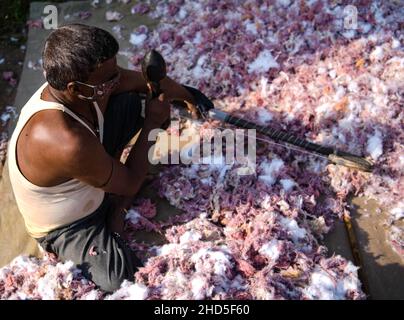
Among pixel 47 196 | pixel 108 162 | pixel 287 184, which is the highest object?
pixel 108 162

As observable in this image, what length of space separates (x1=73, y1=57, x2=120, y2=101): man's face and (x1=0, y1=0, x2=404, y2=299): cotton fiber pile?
1.01 meters

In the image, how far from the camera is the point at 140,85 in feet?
9.75

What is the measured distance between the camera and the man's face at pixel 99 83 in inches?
81.9

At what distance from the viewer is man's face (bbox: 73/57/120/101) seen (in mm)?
2080

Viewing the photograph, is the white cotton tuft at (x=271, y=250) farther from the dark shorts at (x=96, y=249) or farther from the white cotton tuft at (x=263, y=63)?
the white cotton tuft at (x=263, y=63)

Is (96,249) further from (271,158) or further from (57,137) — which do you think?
(271,158)

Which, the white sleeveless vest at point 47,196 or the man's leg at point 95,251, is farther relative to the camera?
the man's leg at point 95,251

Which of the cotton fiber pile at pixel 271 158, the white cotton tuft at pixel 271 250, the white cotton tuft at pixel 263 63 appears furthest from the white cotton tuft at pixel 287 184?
the white cotton tuft at pixel 263 63

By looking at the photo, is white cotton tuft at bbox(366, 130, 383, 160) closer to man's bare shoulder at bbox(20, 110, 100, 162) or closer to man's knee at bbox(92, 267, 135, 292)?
man's knee at bbox(92, 267, 135, 292)

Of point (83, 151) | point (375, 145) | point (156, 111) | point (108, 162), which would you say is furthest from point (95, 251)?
point (375, 145)

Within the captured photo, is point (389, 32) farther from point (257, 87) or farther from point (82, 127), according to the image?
point (82, 127)

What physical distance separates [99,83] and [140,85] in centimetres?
86

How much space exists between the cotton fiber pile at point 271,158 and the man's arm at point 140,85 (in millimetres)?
465

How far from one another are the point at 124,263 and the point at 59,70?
43.8 inches
